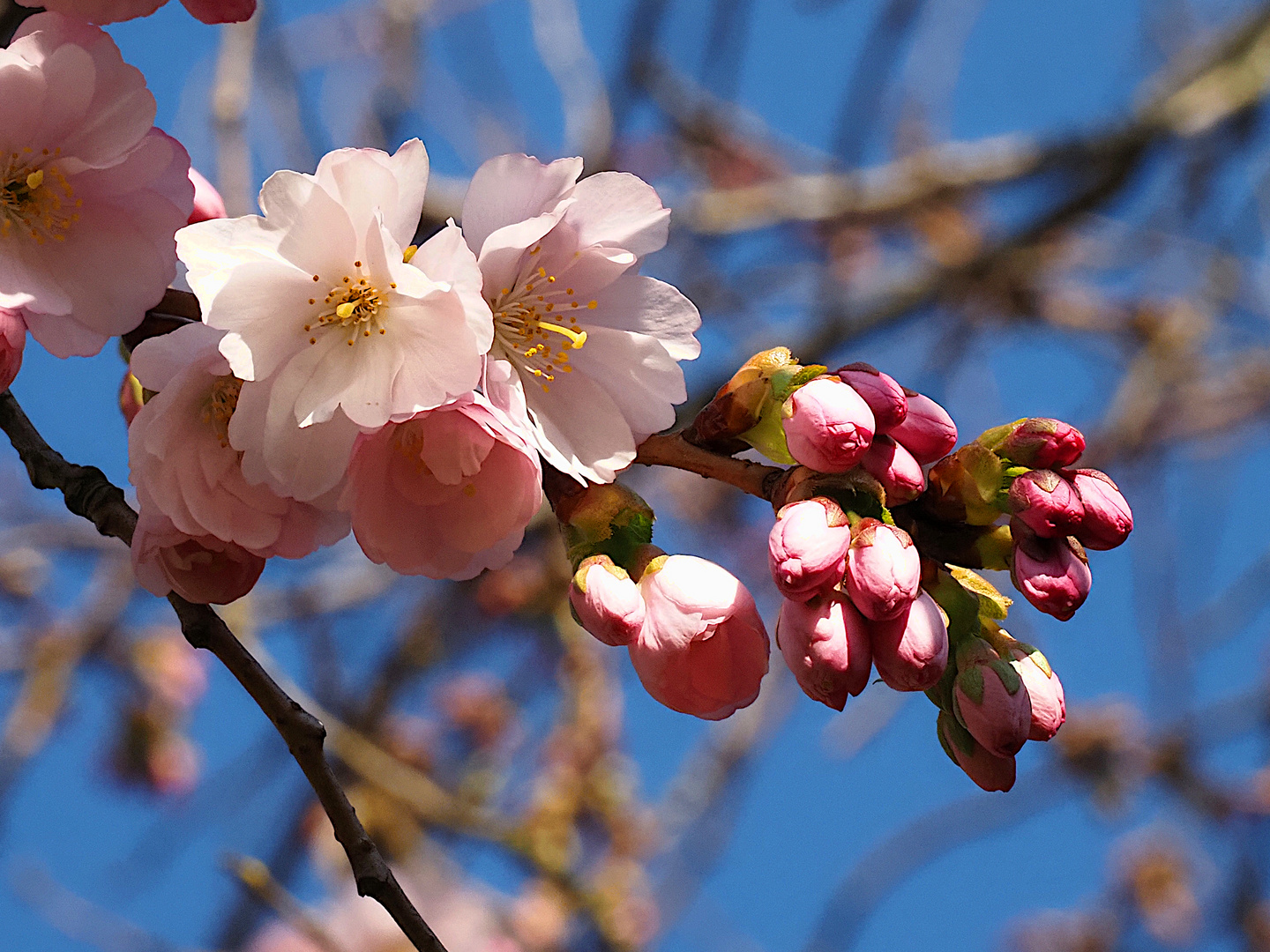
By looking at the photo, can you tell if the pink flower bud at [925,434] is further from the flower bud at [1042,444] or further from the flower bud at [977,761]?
the flower bud at [977,761]

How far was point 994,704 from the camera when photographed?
2.83ft

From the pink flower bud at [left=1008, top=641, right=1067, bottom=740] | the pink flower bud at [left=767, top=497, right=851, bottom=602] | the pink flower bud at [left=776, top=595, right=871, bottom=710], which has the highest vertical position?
the pink flower bud at [left=767, top=497, right=851, bottom=602]

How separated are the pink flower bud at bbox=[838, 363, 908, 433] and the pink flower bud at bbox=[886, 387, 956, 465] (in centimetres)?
1

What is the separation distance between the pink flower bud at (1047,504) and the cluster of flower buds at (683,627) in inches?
8.9

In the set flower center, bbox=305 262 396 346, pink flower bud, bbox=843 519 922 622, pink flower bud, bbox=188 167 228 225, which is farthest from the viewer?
pink flower bud, bbox=188 167 228 225

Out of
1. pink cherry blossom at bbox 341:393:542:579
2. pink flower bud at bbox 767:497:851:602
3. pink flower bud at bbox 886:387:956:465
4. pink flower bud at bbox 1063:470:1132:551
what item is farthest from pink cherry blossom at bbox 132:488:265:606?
pink flower bud at bbox 1063:470:1132:551

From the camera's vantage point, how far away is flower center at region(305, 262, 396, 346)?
937 mm

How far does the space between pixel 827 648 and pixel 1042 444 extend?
252 millimetres

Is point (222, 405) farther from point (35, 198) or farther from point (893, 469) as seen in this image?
point (893, 469)

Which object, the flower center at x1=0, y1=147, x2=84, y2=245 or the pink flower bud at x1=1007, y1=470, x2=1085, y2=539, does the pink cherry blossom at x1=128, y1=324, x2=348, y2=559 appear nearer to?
the flower center at x1=0, y1=147, x2=84, y2=245

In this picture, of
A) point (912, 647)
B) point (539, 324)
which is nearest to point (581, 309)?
point (539, 324)

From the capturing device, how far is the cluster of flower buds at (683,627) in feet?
2.95

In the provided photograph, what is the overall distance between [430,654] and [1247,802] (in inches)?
127

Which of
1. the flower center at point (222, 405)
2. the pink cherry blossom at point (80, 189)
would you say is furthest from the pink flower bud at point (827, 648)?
the pink cherry blossom at point (80, 189)
